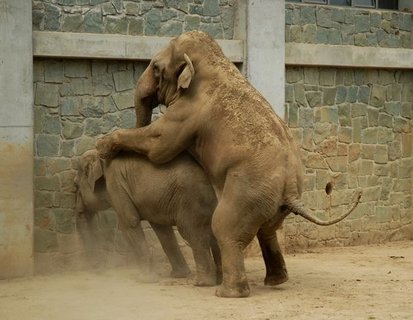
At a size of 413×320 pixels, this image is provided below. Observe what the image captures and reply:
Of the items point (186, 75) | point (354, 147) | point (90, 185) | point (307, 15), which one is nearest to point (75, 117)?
point (90, 185)

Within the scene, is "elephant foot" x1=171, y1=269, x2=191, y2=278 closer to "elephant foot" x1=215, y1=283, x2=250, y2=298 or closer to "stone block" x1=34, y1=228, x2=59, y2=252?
"elephant foot" x1=215, y1=283, x2=250, y2=298

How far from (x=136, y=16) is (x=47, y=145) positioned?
1739 millimetres

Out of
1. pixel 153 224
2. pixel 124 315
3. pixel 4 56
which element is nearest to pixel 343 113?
pixel 153 224

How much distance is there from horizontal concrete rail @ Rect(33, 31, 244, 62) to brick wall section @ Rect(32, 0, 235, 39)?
0.16 metres

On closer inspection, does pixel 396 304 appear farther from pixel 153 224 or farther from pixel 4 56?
pixel 4 56

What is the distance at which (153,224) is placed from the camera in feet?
34.1

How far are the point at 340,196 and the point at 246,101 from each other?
12.7 feet

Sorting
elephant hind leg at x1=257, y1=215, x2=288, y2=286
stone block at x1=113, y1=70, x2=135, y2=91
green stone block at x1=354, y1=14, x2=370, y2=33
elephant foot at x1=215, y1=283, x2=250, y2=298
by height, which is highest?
green stone block at x1=354, y1=14, x2=370, y2=33

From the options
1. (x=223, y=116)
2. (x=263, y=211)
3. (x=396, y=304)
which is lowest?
(x=396, y=304)

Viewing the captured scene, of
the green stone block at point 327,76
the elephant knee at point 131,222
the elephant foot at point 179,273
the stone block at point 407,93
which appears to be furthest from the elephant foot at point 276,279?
the stone block at point 407,93

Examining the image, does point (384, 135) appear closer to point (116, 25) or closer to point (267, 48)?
point (267, 48)

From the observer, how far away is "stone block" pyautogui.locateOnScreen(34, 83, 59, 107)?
10953 mm

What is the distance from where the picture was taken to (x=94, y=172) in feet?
35.3

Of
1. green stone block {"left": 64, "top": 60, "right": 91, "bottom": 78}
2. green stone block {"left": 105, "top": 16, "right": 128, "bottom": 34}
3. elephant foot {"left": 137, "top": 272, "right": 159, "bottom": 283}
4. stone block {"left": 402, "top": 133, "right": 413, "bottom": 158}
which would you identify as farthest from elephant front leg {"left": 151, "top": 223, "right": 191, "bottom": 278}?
stone block {"left": 402, "top": 133, "right": 413, "bottom": 158}
